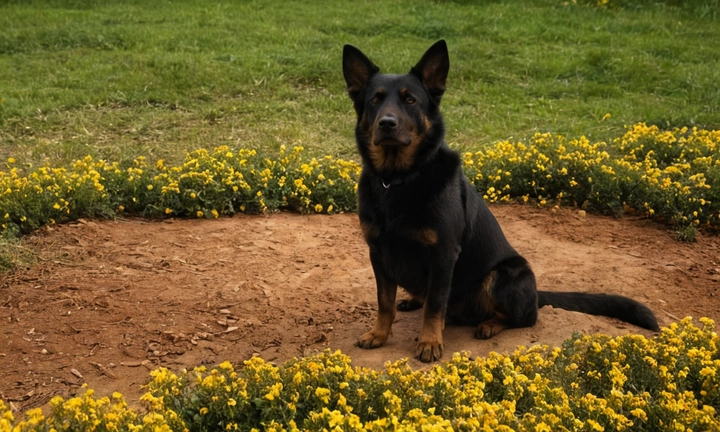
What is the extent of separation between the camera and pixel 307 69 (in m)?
12.2

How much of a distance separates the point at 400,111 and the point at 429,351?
145cm

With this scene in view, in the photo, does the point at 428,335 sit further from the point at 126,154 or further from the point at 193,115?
the point at 193,115

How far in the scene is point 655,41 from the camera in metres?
13.7

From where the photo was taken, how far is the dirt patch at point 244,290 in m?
4.72

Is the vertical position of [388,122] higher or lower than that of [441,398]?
higher

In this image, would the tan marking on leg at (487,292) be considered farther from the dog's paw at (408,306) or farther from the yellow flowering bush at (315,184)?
the yellow flowering bush at (315,184)

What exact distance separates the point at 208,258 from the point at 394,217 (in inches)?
84.9

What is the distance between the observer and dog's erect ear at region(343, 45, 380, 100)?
502cm

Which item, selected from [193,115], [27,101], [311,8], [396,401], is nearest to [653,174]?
[396,401]

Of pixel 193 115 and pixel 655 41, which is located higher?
pixel 655 41

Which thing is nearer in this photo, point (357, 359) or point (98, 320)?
point (357, 359)

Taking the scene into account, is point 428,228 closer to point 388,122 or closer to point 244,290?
point 388,122

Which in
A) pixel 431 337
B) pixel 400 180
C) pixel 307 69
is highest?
pixel 400 180

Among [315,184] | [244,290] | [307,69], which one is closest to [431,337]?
[244,290]
